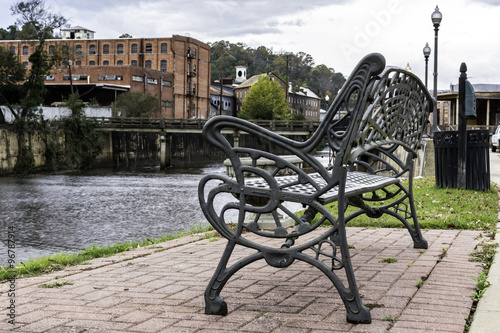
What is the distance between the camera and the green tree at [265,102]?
8481 centimetres

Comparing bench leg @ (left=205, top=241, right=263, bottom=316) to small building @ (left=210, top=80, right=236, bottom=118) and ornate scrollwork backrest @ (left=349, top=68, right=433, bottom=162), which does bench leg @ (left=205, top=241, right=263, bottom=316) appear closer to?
ornate scrollwork backrest @ (left=349, top=68, right=433, bottom=162)

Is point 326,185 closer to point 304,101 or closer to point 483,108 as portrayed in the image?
point 483,108

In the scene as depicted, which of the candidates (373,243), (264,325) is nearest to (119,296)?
(264,325)

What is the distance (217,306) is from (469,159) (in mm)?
7899

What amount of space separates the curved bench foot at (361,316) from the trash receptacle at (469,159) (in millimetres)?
7677

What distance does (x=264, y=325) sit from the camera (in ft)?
10.7

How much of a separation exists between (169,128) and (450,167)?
51.5 m

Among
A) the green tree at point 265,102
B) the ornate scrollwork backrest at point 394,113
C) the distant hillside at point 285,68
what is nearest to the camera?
the ornate scrollwork backrest at point 394,113

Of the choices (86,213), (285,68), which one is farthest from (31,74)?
(285,68)

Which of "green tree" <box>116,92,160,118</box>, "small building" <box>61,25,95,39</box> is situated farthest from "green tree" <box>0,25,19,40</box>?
"green tree" <box>116,92,160,118</box>

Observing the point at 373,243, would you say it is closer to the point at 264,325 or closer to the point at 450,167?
the point at 264,325

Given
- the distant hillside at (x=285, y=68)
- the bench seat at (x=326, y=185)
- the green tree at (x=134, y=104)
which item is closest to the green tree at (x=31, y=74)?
the green tree at (x=134, y=104)

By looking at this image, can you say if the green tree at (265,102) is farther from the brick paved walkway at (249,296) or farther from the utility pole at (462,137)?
the brick paved walkway at (249,296)

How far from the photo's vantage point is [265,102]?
84.8m
